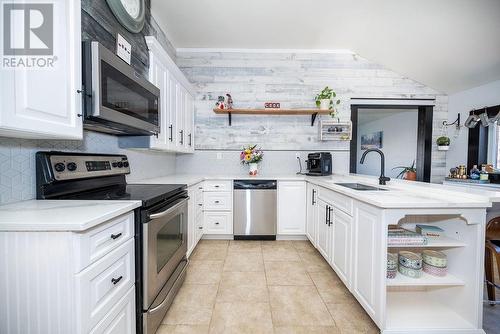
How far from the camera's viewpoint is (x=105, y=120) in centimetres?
127

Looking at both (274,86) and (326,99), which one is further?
(274,86)

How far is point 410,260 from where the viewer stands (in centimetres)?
147

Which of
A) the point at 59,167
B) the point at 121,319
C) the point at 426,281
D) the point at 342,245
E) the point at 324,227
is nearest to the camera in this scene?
the point at 121,319

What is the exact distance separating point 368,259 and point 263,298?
89 cm

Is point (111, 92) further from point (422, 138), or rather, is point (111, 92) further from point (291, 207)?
point (422, 138)

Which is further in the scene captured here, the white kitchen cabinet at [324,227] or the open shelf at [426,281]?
the white kitchen cabinet at [324,227]

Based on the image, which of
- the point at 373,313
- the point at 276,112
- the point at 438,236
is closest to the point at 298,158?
the point at 276,112

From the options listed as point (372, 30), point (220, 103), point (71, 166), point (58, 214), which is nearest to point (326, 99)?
point (372, 30)

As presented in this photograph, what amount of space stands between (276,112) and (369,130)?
14.4 feet

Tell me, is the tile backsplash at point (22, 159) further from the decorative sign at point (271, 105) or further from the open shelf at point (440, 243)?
the decorative sign at point (271, 105)

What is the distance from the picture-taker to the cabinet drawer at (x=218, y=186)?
120 inches

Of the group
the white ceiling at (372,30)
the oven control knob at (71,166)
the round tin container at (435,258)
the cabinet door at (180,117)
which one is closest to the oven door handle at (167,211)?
the oven control knob at (71,166)

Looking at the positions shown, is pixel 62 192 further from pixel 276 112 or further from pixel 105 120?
pixel 276 112

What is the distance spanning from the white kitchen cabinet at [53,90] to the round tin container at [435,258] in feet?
7.37
